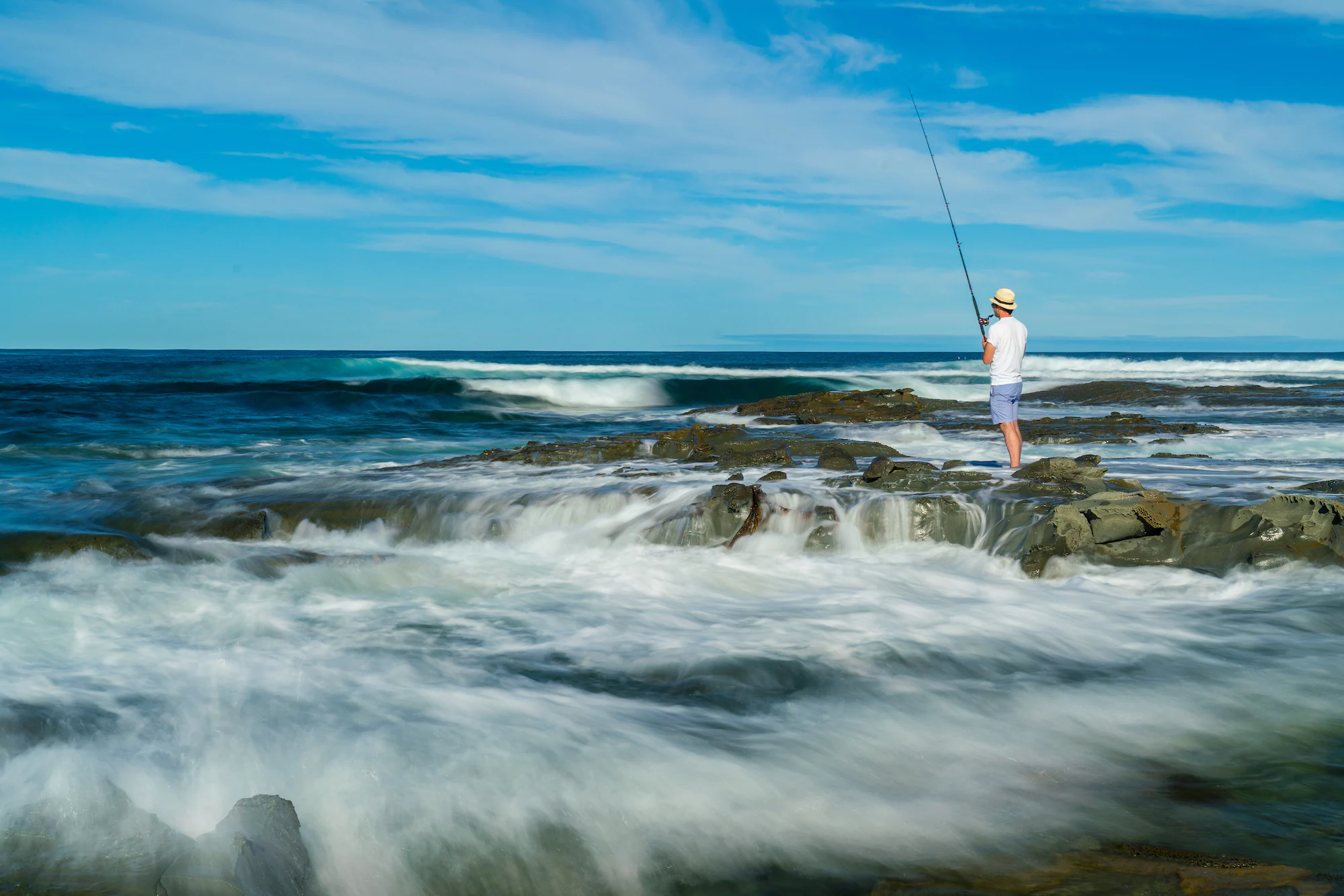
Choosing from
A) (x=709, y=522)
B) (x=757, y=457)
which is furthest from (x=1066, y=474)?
(x=757, y=457)

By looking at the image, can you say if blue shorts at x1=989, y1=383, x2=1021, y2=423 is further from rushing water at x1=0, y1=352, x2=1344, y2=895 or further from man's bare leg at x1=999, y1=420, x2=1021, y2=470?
rushing water at x1=0, y1=352, x2=1344, y2=895

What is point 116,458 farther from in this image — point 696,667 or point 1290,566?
point 1290,566

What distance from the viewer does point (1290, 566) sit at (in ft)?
20.1

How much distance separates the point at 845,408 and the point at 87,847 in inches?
616

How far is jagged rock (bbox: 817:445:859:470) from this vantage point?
9.63m

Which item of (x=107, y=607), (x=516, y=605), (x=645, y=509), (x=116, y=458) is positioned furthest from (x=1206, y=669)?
(x=116, y=458)

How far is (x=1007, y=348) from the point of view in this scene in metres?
8.89

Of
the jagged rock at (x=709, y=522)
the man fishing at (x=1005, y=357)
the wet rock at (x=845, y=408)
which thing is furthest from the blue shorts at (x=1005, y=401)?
the wet rock at (x=845, y=408)

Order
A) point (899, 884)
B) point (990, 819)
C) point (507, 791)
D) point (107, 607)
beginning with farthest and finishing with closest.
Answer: point (107, 607) → point (507, 791) → point (990, 819) → point (899, 884)

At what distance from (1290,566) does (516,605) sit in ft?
16.8

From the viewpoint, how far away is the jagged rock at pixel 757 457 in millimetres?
10562

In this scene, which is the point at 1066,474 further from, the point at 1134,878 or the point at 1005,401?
the point at 1134,878

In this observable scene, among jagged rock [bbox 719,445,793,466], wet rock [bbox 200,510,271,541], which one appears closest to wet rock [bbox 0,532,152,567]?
wet rock [bbox 200,510,271,541]

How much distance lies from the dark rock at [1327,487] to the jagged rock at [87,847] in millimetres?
8579
